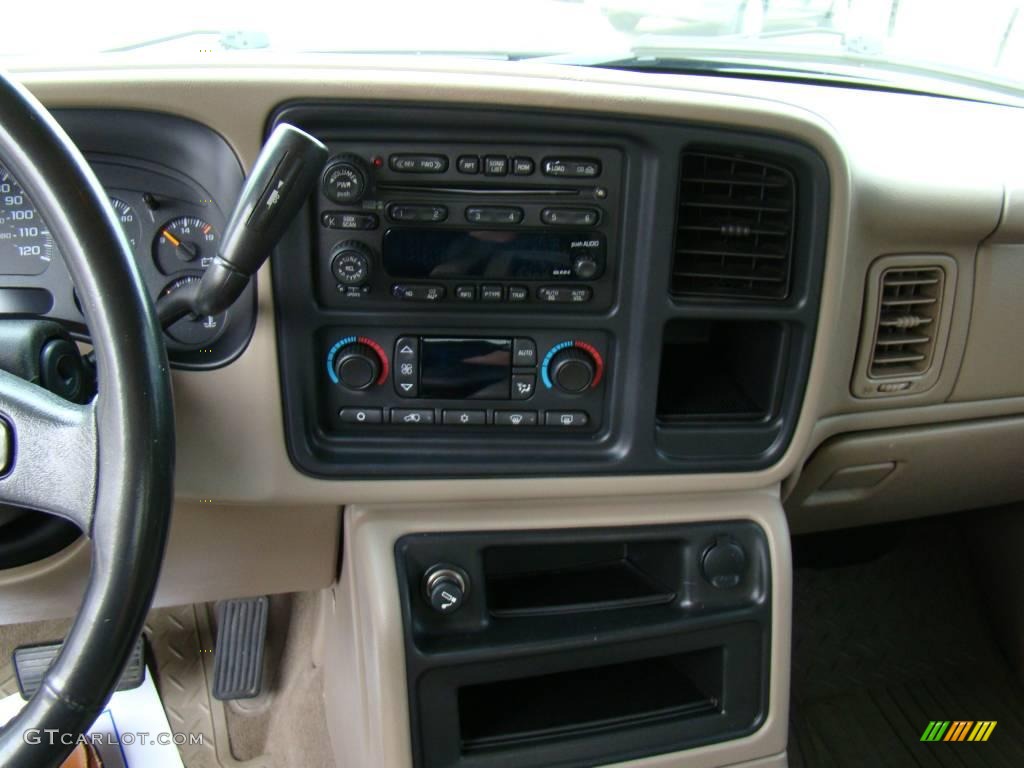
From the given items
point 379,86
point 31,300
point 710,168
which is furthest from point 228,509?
point 710,168

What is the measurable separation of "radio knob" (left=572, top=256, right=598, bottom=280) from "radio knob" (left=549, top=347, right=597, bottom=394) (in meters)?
0.09

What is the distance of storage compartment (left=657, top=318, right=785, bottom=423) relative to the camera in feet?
3.39

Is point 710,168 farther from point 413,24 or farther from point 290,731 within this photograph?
point 290,731

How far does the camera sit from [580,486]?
1.00 metres

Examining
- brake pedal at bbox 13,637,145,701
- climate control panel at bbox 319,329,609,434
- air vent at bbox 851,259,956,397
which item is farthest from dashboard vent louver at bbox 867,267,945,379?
brake pedal at bbox 13,637,145,701

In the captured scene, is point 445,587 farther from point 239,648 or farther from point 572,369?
point 239,648

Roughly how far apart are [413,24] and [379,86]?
504 mm

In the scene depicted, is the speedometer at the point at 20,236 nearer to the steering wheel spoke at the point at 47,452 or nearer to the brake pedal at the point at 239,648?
the steering wheel spoke at the point at 47,452

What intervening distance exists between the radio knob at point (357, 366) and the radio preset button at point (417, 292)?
7 cm

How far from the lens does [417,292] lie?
0.90 metres

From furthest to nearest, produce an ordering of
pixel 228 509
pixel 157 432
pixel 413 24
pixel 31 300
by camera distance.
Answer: pixel 413 24 → pixel 228 509 → pixel 31 300 → pixel 157 432

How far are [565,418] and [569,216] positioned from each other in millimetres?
233

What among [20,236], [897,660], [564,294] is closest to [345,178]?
[564,294]

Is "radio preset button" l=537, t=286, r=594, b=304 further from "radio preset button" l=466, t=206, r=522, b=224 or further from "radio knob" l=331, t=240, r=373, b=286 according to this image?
"radio knob" l=331, t=240, r=373, b=286
